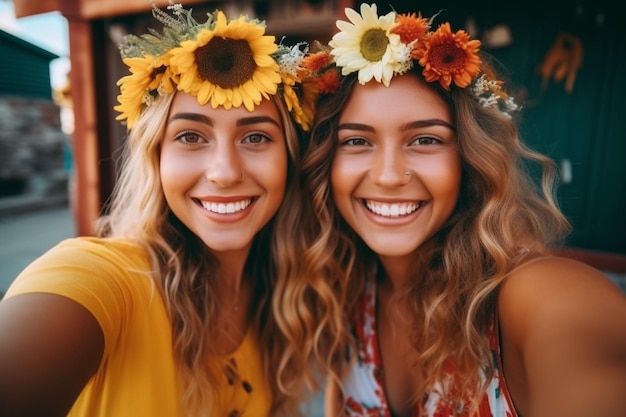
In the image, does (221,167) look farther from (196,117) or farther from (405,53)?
(405,53)

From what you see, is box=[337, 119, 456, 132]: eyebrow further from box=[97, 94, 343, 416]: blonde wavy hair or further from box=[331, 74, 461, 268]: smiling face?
box=[97, 94, 343, 416]: blonde wavy hair

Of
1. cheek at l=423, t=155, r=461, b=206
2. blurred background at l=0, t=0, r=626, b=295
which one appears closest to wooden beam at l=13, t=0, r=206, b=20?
blurred background at l=0, t=0, r=626, b=295

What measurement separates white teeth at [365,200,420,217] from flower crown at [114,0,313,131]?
619 millimetres

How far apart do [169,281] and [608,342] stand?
1.44 m

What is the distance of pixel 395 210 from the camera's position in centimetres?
175

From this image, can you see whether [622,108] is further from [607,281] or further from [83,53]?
[83,53]

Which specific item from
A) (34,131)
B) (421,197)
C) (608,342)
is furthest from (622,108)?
(34,131)

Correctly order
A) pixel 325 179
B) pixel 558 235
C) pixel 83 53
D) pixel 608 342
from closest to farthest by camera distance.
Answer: pixel 608 342 → pixel 558 235 → pixel 325 179 → pixel 83 53

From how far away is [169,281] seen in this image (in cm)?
169

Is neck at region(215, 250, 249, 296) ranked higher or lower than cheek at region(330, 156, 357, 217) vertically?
lower

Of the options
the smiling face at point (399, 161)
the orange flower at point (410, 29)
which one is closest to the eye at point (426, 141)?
the smiling face at point (399, 161)

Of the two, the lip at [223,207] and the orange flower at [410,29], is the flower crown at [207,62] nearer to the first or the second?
the lip at [223,207]

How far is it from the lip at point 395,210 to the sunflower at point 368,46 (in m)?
0.46

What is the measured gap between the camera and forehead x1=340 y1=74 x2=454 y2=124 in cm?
167
